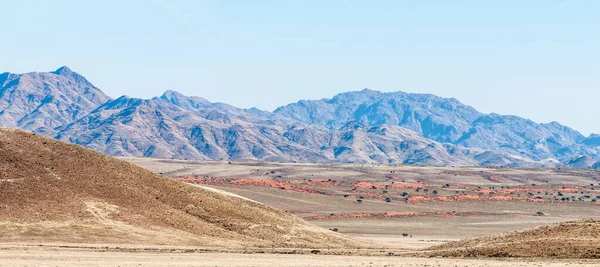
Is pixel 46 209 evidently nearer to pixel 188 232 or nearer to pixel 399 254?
pixel 188 232

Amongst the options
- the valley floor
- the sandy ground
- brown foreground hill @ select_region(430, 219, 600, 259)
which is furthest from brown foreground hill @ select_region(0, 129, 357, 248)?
brown foreground hill @ select_region(430, 219, 600, 259)

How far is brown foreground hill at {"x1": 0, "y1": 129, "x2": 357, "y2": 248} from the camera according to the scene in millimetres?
83938

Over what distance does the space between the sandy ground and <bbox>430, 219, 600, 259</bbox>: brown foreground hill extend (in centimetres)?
398

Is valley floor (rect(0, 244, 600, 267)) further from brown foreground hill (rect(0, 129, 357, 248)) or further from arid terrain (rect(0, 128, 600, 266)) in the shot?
brown foreground hill (rect(0, 129, 357, 248))

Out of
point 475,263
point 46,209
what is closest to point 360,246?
point 475,263

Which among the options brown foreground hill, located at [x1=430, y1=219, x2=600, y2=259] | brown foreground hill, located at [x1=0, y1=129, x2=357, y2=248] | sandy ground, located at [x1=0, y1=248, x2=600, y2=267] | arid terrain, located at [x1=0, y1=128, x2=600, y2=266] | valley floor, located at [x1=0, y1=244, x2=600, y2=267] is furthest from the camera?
brown foreground hill, located at [x1=0, y1=129, x2=357, y2=248]

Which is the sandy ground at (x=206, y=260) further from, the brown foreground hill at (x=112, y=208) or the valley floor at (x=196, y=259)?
the brown foreground hill at (x=112, y=208)

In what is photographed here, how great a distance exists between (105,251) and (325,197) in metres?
128

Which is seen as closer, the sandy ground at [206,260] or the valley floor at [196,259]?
the sandy ground at [206,260]

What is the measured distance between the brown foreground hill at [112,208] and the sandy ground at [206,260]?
448 inches

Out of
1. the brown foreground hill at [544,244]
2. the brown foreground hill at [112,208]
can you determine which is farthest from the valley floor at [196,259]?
the brown foreground hill at [112,208]

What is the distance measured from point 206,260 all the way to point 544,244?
3237cm

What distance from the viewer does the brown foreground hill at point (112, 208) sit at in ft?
275

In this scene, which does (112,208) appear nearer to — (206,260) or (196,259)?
(196,259)
